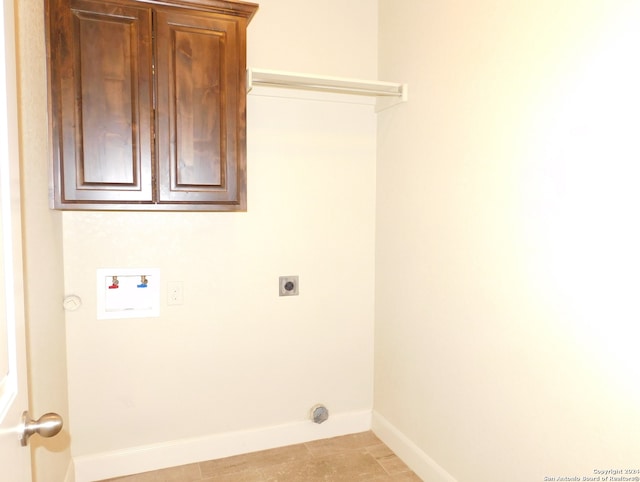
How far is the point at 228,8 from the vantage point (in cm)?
205

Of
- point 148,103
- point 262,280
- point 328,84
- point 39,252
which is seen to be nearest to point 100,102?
point 148,103

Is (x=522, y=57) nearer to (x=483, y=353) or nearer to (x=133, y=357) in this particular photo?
(x=483, y=353)

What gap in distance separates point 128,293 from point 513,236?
1.89 meters

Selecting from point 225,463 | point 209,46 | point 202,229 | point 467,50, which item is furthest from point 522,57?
point 225,463

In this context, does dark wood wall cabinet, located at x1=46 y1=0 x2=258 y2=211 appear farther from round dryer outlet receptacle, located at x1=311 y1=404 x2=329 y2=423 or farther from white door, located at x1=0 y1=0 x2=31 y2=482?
round dryer outlet receptacle, located at x1=311 y1=404 x2=329 y2=423

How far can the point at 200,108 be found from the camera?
6.73 feet

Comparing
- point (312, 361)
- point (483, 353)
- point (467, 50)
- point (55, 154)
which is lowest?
point (312, 361)

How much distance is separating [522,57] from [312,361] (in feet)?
6.40

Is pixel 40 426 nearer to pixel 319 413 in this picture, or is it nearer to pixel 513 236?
pixel 513 236

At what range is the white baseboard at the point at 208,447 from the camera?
2.31 meters

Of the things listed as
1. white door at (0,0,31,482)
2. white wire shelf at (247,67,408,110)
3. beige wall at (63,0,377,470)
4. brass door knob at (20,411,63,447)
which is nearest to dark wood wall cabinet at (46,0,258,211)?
white wire shelf at (247,67,408,110)

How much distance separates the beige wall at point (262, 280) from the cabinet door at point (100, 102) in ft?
1.27

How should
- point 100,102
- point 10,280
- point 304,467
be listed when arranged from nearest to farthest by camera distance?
point 10,280 < point 100,102 < point 304,467

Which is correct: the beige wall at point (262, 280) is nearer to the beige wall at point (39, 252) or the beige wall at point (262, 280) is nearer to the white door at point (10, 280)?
the beige wall at point (39, 252)
